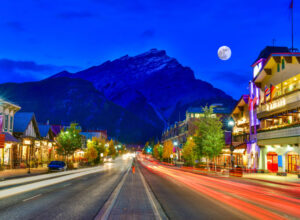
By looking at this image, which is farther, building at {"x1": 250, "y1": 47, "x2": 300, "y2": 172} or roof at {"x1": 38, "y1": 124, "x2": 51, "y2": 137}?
roof at {"x1": 38, "y1": 124, "x2": 51, "y2": 137}

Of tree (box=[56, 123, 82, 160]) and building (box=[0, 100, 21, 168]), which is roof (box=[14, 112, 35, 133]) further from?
tree (box=[56, 123, 82, 160])

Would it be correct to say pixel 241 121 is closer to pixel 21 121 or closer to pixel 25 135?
pixel 25 135

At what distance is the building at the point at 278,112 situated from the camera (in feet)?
128

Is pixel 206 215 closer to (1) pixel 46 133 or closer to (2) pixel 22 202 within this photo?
(2) pixel 22 202

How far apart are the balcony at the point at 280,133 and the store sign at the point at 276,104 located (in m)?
2.98

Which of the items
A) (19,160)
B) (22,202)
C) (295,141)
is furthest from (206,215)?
(19,160)

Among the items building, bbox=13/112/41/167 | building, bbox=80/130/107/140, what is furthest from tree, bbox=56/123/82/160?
building, bbox=80/130/107/140

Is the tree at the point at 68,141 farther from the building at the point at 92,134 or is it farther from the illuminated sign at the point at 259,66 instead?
the building at the point at 92,134

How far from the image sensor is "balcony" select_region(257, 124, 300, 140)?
37.3 meters

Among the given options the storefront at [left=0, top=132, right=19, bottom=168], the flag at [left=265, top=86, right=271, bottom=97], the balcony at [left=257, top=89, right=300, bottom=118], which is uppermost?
the flag at [left=265, top=86, right=271, bottom=97]

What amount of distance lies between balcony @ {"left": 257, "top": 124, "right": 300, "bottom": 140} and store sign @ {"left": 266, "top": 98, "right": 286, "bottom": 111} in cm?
298

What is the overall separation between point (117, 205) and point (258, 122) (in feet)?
138

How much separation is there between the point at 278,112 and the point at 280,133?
306cm

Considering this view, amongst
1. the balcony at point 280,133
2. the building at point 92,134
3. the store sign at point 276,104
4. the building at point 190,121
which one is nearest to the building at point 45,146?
the building at point 190,121
